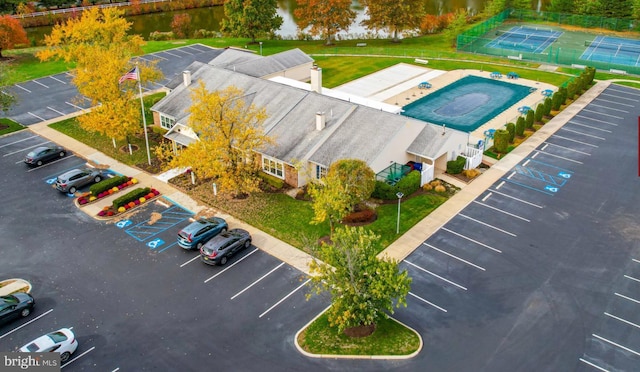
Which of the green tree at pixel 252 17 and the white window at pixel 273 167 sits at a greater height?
the green tree at pixel 252 17

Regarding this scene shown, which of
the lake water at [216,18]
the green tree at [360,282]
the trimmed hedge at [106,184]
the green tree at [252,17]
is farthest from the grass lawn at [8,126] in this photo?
the lake water at [216,18]

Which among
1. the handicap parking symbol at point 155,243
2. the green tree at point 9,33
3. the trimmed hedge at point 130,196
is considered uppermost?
the green tree at point 9,33

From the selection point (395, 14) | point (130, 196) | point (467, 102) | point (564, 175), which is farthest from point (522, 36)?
point (130, 196)

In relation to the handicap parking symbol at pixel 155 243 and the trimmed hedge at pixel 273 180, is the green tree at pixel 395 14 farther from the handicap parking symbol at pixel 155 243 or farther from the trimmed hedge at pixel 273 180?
the handicap parking symbol at pixel 155 243

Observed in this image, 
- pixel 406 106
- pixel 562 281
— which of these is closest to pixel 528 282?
pixel 562 281

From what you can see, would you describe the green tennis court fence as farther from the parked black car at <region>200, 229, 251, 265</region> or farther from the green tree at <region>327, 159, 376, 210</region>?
the parked black car at <region>200, 229, 251, 265</region>

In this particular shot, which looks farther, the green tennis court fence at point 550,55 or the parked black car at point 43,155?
the green tennis court fence at point 550,55

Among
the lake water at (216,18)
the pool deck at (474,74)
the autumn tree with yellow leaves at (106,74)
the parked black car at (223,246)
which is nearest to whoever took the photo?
the parked black car at (223,246)
